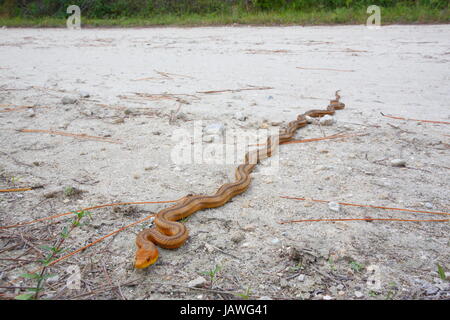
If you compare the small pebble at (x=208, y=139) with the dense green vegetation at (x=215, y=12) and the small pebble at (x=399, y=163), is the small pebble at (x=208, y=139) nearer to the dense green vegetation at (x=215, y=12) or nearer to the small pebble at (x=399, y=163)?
the small pebble at (x=399, y=163)

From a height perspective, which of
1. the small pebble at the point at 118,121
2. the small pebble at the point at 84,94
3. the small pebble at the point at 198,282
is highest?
the small pebble at the point at 84,94

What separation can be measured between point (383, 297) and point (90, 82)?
6.30m

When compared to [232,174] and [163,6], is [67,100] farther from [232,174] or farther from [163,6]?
[163,6]

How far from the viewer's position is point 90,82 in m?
6.60

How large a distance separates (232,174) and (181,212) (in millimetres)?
916

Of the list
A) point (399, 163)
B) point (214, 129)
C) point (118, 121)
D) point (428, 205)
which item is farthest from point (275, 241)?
point (118, 121)

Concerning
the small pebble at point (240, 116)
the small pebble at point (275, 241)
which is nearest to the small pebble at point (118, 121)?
the small pebble at point (240, 116)

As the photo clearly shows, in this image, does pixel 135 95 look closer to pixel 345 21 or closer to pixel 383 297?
pixel 383 297

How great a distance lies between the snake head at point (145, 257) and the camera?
2146 millimetres

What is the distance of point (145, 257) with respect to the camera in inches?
85.4

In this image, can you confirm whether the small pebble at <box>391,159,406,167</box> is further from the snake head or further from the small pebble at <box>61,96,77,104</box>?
the small pebble at <box>61,96,77,104</box>

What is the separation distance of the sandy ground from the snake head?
0.07 m

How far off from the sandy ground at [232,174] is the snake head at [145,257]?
0.07 metres

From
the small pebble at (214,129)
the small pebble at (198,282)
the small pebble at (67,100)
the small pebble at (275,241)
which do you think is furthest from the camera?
the small pebble at (67,100)
